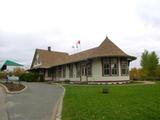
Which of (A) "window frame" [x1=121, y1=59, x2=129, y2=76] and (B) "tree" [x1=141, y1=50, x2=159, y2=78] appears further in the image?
(B) "tree" [x1=141, y1=50, x2=159, y2=78]

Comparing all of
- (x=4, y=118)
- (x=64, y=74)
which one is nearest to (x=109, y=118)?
(x=4, y=118)

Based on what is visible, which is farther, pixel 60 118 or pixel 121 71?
pixel 121 71

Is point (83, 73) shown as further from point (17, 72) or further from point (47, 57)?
point (17, 72)

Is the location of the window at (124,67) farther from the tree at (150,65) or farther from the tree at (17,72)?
the tree at (150,65)

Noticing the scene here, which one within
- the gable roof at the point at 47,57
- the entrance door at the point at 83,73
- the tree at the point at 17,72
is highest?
the gable roof at the point at 47,57

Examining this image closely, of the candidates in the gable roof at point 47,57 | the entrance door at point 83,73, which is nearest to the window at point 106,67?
the entrance door at point 83,73

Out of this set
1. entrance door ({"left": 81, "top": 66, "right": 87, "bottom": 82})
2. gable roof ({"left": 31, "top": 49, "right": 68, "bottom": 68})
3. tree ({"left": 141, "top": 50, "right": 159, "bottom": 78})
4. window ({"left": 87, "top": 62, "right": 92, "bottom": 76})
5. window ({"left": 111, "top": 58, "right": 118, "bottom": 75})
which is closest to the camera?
window ({"left": 111, "top": 58, "right": 118, "bottom": 75})

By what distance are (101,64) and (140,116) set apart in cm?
2257

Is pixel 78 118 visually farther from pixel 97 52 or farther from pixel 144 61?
pixel 144 61

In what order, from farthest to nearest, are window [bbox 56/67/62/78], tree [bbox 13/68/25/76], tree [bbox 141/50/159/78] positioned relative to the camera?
tree [bbox 141/50/159/78]
tree [bbox 13/68/25/76]
window [bbox 56/67/62/78]

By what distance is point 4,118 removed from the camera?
10.2m

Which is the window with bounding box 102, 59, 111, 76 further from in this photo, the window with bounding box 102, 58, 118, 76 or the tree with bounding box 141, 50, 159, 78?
the tree with bounding box 141, 50, 159, 78

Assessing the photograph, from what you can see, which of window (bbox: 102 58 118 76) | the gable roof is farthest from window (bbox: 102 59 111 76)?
the gable roof

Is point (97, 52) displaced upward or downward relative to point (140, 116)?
upward
